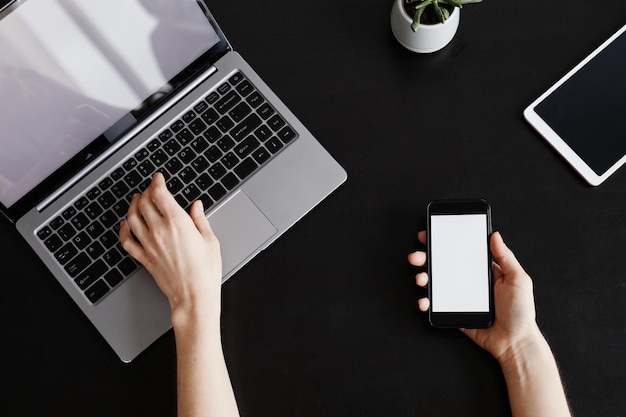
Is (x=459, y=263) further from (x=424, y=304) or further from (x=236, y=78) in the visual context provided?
(x=236, y=78)

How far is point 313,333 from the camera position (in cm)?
83

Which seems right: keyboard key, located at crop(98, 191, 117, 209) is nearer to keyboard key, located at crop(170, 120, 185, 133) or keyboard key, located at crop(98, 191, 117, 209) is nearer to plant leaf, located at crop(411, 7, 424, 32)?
keyboard key, located at crop(170, 120, 185, 133)

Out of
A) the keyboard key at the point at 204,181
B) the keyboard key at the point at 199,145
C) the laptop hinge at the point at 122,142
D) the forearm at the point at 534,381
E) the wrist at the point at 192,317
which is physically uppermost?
the laptop hinge at the point at 122,142

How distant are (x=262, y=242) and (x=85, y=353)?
0.96 ft

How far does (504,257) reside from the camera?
801 mm

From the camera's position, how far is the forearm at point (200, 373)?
2.52 ft

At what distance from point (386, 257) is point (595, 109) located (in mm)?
359

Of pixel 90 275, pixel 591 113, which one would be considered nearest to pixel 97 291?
pixel 90 275

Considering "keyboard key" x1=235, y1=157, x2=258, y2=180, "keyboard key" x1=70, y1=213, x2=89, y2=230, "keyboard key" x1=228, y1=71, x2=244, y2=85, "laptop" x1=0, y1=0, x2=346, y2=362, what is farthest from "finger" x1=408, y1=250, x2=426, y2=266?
"keyboard key" x1=70, y1=213, x2=89, y2=230

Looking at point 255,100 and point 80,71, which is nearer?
point 80,71

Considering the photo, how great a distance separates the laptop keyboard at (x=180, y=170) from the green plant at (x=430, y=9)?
9.2 inches

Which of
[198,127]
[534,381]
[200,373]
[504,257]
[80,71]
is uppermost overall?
[80,71]

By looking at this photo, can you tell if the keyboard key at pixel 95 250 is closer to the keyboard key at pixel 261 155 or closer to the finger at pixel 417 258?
the keyboard key at pixel 261 155

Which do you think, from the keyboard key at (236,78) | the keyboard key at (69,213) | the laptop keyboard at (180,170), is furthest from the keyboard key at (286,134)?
the keyboard key at (69,213)
